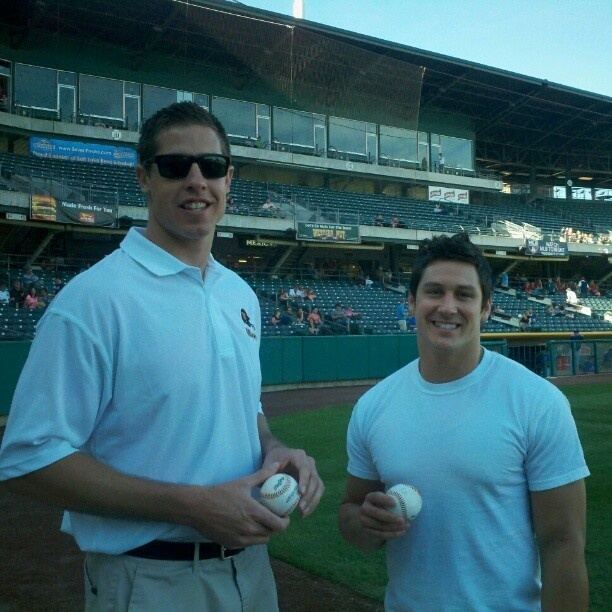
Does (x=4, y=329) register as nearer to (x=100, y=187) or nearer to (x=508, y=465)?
(x=100, y=187)

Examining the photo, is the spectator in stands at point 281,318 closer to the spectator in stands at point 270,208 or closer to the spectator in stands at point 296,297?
the spectator in stands at point 296,297

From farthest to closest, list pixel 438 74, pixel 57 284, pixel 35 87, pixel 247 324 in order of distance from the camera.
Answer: pixel 438 74 → pixel 35 87 → pixel 57 284 → pixel 247 324

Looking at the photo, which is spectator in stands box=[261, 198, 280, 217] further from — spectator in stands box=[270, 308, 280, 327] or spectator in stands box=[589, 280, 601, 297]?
spectator in stands box=[589, 280, 601, 297]

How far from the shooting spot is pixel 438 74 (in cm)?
3394

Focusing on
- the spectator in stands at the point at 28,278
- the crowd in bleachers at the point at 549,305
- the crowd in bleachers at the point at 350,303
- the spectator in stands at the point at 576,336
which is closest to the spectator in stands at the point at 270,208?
the crowd in bleachers at the point at 350,303

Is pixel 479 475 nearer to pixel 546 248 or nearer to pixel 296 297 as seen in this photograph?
A: pixel 296 297

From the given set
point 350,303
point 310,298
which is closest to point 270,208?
point 310,298

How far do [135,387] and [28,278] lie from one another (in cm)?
2119

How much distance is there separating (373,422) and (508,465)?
47 centimetres

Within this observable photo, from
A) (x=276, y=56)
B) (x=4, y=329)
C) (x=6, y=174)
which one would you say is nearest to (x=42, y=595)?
(x=4, y=329)

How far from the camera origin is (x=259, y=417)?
230 centimetres

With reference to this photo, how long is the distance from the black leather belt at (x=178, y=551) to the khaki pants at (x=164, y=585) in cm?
1

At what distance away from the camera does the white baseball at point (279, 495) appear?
1.83 m

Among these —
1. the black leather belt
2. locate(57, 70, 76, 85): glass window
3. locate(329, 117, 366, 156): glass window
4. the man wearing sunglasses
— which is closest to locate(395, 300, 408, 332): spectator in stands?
locate(329, 117, 366, 156): glass window
